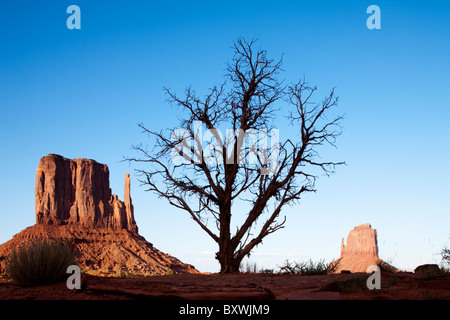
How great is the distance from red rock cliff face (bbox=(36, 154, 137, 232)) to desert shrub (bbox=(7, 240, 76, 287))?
98274 millimetres

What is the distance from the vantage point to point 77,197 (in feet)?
362

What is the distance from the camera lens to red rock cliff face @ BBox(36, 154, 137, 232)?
4151 inches

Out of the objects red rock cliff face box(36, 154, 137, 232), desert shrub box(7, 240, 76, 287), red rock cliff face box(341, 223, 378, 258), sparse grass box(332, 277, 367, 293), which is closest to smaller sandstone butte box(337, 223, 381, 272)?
red rock cliff face box(341, 223, 378, 258)

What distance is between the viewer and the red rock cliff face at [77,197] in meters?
105

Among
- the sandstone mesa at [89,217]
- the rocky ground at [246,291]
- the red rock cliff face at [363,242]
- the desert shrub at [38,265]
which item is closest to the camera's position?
the rocky ground at [246,291]

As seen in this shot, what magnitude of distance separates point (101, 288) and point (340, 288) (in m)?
4.19

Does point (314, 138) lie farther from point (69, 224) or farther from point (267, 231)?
point (69, 224)

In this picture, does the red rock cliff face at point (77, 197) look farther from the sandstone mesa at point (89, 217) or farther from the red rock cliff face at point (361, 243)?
the red rock cliff face at point (361, 243)

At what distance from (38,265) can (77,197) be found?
105526mm

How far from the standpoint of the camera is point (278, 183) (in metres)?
15.9

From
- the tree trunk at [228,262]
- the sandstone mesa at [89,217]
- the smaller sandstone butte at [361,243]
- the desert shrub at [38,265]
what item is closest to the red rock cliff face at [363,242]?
the smaller sandstone butte at [361,243]

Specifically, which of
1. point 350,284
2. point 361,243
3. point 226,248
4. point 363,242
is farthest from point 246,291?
point 361,243

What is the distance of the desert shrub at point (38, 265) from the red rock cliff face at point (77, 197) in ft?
322
